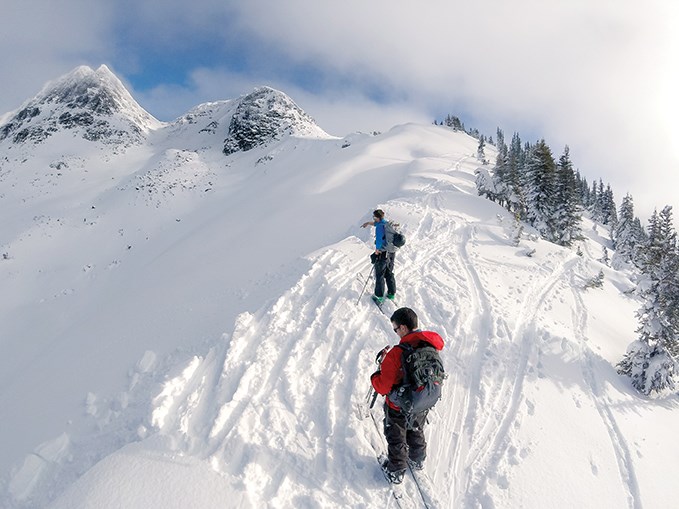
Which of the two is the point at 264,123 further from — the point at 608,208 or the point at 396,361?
the point at 608,208

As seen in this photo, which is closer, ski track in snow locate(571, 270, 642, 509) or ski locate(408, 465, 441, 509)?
ski locate(408, 465, 441, 509)

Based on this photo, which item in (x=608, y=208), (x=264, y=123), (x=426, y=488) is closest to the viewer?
(x=426, y=488)

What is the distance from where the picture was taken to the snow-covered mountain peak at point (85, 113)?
175 ft

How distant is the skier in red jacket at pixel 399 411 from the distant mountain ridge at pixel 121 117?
4215 centimetres

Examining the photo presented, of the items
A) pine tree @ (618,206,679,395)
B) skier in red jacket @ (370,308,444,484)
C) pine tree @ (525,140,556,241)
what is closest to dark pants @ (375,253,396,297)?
skier in red jacket @ (370,308,444,484)

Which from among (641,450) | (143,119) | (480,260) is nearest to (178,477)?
(641,450)

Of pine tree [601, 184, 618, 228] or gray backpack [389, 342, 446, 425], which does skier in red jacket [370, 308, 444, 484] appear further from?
pine tree [601, 184, 618, 228]

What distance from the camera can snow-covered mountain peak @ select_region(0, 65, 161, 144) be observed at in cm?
5338

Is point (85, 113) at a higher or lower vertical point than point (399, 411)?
higher

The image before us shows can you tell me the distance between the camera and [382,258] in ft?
27.9

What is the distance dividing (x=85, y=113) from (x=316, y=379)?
68.9m

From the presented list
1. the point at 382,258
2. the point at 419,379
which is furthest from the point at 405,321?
the point at 382,258

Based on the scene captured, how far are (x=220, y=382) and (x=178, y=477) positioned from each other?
6.03ft

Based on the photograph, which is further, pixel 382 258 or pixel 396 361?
pixel 382 258
